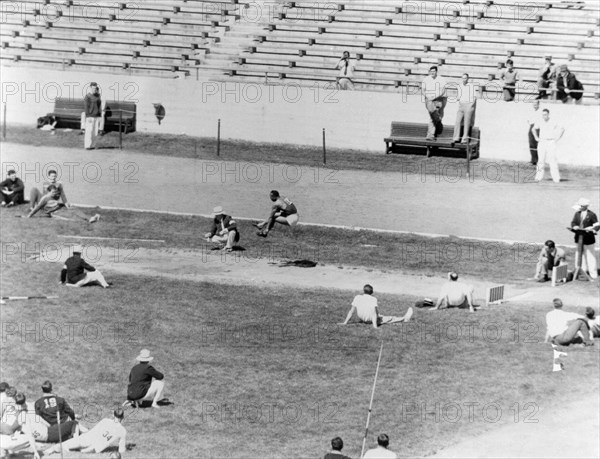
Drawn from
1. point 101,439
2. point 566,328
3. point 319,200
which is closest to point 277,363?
point 101,439

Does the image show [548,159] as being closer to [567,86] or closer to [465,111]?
[567,86]

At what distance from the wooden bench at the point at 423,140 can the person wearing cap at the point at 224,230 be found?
8178 millimetres

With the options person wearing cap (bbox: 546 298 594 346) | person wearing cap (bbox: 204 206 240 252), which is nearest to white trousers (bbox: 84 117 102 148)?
person wearing cap (bbox: 204 206 240 252)

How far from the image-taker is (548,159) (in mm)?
34375

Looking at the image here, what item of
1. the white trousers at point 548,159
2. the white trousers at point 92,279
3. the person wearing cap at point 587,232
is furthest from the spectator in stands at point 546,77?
the white trousers at point 92,279

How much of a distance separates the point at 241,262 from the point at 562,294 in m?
7.31

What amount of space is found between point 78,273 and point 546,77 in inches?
625

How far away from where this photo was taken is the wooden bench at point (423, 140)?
35.9 metres

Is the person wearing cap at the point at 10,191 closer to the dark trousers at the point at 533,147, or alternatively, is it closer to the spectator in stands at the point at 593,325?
the dark trousers at the point at 533,147

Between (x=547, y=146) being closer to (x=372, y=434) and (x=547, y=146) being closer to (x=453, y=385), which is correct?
(x=453, y=385)

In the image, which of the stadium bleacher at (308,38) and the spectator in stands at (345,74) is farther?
the spectator in stands at (345,74)

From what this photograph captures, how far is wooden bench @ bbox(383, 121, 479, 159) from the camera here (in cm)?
3591

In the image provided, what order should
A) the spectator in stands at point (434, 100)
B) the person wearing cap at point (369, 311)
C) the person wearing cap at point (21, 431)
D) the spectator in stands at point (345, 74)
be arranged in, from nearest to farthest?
the person wearing cap at point (21, 431)
the person wearing cap at point (369, 311)
the spectator in stands at point (434, 100)
the spectator in stands at point (345, 74)

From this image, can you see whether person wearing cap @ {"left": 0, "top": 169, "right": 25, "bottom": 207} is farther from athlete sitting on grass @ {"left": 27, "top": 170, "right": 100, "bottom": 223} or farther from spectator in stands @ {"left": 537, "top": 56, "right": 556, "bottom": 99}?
spectator in stands @ {"left": 537, "top": 56, "right": 556, "bottom": 99}
